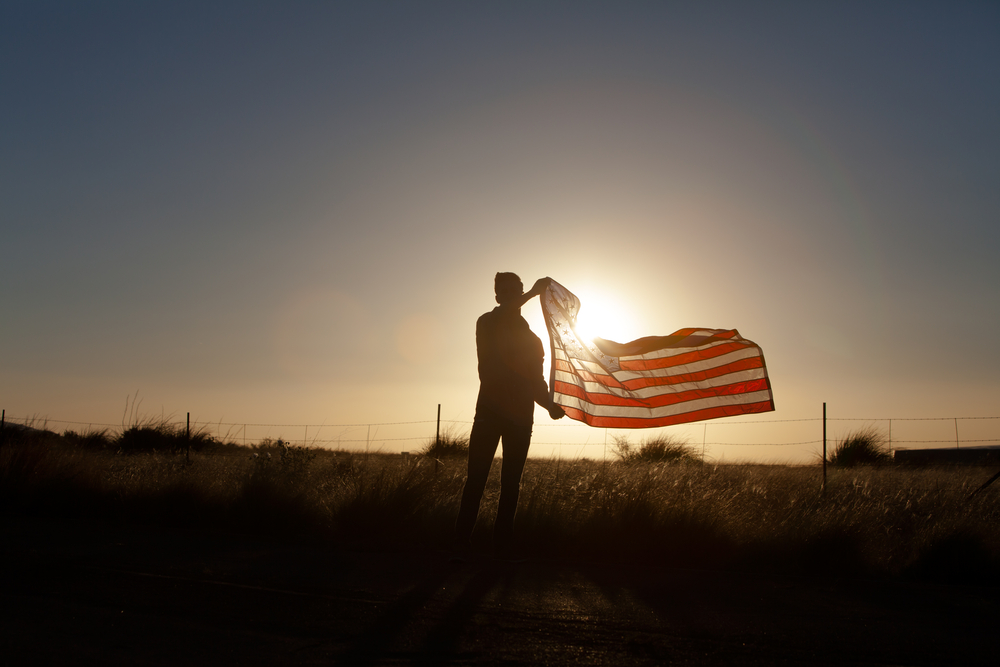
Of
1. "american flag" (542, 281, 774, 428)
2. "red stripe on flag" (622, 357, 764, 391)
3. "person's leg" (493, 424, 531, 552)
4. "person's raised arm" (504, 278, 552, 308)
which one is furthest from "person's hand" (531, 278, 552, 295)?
"red stripe on flag" (622, 357, 764, 391)

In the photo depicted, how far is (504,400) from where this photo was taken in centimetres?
467

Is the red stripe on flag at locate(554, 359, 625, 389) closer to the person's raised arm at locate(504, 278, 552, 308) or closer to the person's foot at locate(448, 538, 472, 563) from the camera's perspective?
the person's raised arm at locate(504, 278, 552, 308)

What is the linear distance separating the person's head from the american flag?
29.5 inches

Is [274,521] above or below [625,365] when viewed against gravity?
below

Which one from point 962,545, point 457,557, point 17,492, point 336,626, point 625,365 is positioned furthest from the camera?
point 17,492

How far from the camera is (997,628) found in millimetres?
2867

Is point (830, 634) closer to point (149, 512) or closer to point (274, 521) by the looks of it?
point (274, 521)

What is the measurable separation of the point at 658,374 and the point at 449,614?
3834 mm

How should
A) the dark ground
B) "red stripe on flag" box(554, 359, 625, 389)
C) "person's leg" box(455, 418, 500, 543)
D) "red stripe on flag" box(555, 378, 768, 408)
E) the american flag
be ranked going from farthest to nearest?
"red stripe on flag" box(555, 378, 768, 408) → the american flag → "red stripe on flag" box(554, 359, 625, 389) → "person's leg" box(455, 418, 500, 543) → the dark ground

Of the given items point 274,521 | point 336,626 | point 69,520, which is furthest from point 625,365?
point 69,520

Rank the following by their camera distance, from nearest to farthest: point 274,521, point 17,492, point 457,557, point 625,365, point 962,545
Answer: point 457,557
point 962,545
point 274,521
point 625,365
point 17,492

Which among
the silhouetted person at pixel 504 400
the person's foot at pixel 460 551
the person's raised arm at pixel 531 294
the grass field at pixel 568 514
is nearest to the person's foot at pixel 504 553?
the silhouetted person at pixel 504 400

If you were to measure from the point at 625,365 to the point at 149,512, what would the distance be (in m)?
4.63

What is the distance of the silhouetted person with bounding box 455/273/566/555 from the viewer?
4645 mm
